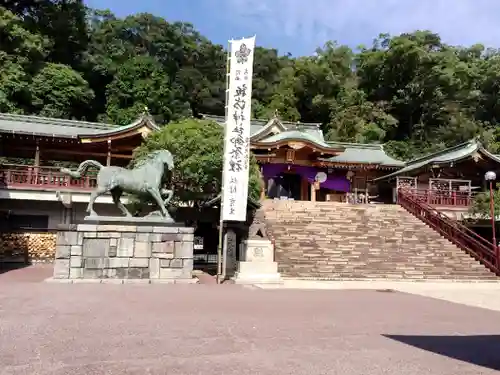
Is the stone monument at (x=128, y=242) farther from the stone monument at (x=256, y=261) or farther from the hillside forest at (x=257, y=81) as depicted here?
the hillside forest at (x=257, y=81)

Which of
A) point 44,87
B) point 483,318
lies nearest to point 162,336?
point 483,318

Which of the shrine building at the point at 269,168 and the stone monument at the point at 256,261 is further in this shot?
the shrine building at the point at 269,168

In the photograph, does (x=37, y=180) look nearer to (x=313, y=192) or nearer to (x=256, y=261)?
(x=256, y=261)

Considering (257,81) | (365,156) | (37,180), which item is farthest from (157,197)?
(257,81)

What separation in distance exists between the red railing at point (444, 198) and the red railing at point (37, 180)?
1592 cm

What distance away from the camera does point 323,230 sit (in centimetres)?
1822

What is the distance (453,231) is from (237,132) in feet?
35.7

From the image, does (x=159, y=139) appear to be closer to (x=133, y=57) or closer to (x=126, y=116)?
(x=126, y=116)

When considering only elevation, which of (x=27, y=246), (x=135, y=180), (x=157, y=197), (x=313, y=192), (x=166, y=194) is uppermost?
(x=313, y=192)

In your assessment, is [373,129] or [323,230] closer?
[323,230]

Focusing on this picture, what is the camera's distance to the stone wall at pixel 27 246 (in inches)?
740

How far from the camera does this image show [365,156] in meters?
28.8

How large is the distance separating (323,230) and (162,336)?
13466mm

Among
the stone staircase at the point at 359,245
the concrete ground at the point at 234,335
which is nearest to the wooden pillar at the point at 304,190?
the stone staircase at the point at 359,245
